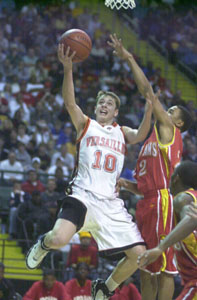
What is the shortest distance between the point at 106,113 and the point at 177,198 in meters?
2.32

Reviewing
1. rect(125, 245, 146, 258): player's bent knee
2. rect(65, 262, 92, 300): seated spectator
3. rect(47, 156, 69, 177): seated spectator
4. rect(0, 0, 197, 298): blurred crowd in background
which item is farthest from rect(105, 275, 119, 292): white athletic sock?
rect(47, 156, 69, 177): seated spectator

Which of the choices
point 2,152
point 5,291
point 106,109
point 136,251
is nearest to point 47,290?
point 5,291

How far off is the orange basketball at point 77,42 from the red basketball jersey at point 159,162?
4.18 feet

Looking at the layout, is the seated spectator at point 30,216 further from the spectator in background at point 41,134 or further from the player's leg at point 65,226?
the player's leg at point 65,226

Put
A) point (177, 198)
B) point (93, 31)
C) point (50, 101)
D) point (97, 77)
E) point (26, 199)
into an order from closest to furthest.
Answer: point (177, 198) < point (26, 199) < point (50, 101) < point (97, 77) < point (93, 31)

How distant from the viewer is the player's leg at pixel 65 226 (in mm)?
7113

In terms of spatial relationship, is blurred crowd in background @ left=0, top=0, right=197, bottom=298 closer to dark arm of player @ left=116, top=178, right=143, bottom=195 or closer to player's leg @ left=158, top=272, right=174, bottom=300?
dark arm of player @ left=116, top=178, right=143, bottom=195

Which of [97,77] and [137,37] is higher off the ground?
[137,37]

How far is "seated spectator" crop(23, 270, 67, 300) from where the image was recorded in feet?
34.4

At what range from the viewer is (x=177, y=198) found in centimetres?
581

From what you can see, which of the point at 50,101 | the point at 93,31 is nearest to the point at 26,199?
the point at 50,101

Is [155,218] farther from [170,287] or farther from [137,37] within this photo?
[137,37]

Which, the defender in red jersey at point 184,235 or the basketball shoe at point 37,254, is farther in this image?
the basketball shoe at point 37,254

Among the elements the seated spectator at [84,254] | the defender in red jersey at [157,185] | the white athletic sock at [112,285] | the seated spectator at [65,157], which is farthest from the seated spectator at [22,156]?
the white athletic sock at [112,285]
